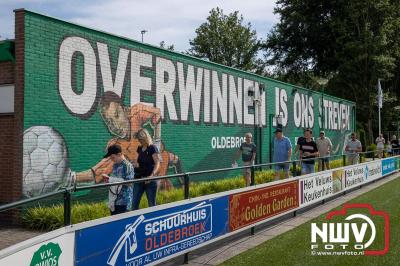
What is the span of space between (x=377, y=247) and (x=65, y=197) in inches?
207

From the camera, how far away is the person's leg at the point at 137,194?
5.79m

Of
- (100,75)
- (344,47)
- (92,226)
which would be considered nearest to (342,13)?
(344,47)

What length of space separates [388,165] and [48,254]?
19.9 meters

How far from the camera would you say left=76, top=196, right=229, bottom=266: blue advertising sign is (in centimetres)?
493

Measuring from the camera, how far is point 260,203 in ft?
29.0

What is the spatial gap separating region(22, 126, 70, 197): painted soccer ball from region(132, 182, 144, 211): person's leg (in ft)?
14.6

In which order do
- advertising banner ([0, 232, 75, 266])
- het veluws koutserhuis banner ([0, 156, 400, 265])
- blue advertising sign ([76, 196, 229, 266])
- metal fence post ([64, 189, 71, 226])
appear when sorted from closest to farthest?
advertising banner ([0, 232, 75, 266]) < het veluws koutserhuis banner ([0, 156, 400, 265]) < metal fence post ([64, 189, 71, 226]) < blue advertising sign ([76, 196, 229, 266])

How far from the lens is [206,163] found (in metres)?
16.2

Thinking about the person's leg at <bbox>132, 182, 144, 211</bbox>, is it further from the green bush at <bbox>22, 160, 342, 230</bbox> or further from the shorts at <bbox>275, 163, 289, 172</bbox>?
the shorts at <bbox>275, 163, 289, 172</bbox>

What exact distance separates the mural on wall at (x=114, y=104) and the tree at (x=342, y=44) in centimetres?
2039

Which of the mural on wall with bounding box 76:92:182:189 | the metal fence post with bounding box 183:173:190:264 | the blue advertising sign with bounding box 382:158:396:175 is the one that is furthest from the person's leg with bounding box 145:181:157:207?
the blue advertising sign with bounding box 382:158:396:175

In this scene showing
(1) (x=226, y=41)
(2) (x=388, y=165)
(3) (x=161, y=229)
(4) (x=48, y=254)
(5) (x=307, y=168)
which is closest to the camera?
(4) (x=48, y=254)

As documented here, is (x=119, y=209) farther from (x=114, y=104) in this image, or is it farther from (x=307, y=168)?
(x=307, y=168)

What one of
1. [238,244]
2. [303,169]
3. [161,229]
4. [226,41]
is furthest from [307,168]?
[226,41]
